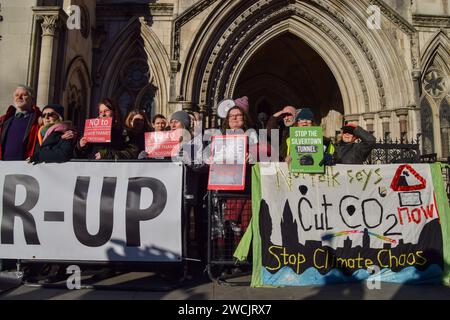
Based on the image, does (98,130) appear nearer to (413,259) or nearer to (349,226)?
(349,226)

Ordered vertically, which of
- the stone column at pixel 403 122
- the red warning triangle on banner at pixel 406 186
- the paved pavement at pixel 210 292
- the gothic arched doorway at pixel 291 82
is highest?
the gothic arched doorway at pixel 291 82

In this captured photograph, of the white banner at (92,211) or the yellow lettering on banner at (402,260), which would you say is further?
the yellow lettering on banner at (402,260)

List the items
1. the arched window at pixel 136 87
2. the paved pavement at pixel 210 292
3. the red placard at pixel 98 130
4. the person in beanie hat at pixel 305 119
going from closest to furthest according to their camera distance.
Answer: the paved pavement at pixel 210 292, the red placard at pixel 98 130, the person in beanie hat at pixel 305 119, the arched window at pixel 136 87

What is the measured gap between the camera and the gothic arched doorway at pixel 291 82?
14891mm

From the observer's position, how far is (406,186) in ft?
13.0

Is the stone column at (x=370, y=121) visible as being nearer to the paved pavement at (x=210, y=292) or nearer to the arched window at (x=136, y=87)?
the arched window at (x=136, y=87)

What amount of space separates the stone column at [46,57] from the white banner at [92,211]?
184 inches

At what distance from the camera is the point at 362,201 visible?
12.7 ft

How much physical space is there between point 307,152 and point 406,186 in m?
1.37

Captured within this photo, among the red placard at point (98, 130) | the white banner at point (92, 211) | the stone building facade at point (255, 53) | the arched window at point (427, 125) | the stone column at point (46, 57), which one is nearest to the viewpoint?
the white banner at point (92, 211)

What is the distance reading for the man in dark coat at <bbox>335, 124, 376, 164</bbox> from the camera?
15.4ft

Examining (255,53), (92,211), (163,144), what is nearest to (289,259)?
(163,144)

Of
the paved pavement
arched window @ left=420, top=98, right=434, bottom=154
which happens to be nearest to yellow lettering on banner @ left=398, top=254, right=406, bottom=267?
the paved pavement

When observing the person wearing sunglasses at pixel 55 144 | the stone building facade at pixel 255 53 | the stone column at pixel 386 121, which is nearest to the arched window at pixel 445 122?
the stone building facade at pixel 255 53
